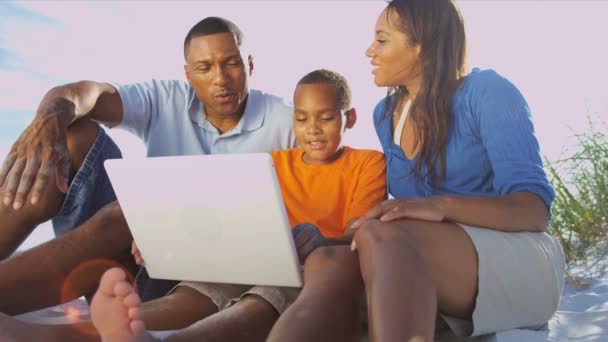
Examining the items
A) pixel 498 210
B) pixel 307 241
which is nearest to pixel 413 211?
pixel 498 210

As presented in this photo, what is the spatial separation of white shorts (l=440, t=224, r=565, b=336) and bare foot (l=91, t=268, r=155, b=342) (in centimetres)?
85

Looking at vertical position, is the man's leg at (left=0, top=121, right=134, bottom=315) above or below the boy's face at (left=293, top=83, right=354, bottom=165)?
below

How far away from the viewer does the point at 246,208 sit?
5.58 ft

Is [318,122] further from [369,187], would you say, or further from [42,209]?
[42,209]

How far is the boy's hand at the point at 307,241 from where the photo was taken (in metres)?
1.92

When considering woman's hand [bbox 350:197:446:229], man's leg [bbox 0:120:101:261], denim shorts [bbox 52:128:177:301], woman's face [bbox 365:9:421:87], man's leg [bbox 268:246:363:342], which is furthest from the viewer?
denim shorts [bbox 52:128:177:301]

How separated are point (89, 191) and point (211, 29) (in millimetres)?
939

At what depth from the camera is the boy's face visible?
259 centimetres

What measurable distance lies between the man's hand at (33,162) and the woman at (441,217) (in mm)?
1051

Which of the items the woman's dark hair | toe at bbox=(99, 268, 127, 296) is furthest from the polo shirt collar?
toe at bbox=(99, 268, 127, 296)

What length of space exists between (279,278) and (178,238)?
1.10ft

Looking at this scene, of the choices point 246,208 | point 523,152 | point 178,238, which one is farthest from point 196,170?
point 523,152

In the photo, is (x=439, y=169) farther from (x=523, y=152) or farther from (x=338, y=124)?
(x=338, y=124)

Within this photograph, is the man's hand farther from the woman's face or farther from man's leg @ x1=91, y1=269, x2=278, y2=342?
the woman's face
